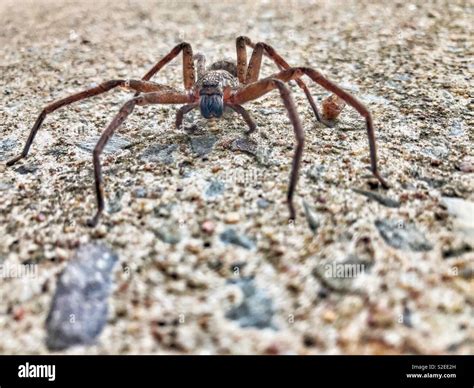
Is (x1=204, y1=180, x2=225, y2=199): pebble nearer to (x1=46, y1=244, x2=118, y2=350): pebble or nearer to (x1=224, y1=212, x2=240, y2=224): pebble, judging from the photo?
(x1=224, y1=212, x2=240, y2=224): pebble

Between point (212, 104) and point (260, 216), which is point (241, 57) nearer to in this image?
point (212, 104)

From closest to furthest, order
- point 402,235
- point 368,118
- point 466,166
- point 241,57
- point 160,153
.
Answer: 1. point 402,235
2. point 368,118
3. point 466,166
4. point 160,153
5. point 241,57

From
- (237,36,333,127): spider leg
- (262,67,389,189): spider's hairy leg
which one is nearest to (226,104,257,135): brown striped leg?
(237,36,333,127): spider leg

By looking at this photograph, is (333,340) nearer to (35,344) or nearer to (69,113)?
(35,344)

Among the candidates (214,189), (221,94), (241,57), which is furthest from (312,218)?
(241,57)

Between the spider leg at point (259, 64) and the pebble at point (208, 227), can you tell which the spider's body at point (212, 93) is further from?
the pebble at point (208, 227)

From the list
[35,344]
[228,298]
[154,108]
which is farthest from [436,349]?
[154,108]

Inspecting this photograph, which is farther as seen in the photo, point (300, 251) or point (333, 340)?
point (300, 251)
